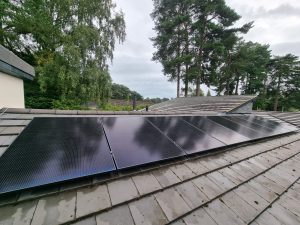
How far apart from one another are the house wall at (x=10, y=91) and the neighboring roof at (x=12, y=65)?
15 centimetres

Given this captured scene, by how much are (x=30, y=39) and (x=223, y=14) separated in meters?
23.2

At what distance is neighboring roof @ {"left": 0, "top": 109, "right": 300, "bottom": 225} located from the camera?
117cm

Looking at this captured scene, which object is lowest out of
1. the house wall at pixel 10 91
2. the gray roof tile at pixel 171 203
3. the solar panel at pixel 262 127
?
the gray roof tile at pixel 171 203

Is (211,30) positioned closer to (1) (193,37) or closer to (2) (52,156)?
(1) (193,37)

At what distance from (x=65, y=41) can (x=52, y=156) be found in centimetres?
1639

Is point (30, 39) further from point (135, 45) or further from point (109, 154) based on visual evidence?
point (109, 154)

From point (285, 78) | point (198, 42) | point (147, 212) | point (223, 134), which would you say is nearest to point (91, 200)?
point (147, 212)

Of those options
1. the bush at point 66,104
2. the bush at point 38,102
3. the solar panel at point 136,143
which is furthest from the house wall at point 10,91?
the bush at point 38,102

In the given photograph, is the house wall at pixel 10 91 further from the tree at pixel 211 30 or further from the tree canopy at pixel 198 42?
the tree at pixel 211 30

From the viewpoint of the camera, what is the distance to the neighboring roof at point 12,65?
3.12 meters

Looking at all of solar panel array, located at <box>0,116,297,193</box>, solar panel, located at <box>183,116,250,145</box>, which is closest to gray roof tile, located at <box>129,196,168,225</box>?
solar panel array, located at <box>0,116,297,193</box>

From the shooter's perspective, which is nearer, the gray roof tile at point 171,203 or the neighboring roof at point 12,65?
the gray roof tile at point 171,203

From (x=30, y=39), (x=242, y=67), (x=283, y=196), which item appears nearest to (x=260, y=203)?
(x=283, y=196)

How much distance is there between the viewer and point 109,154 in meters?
1.77
